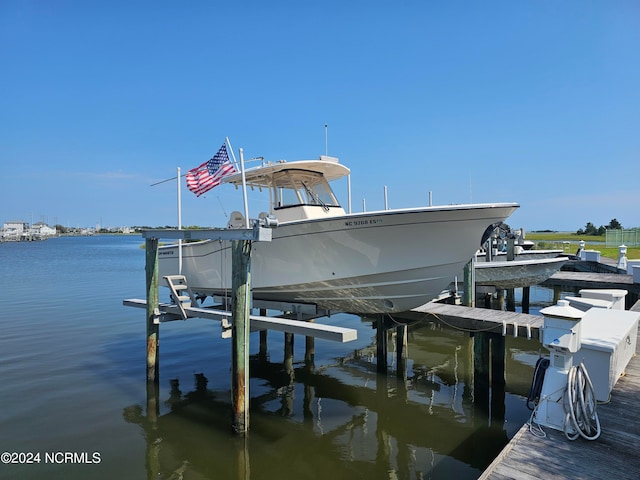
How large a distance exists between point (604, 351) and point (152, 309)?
8103 mm

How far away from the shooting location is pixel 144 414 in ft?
26.1

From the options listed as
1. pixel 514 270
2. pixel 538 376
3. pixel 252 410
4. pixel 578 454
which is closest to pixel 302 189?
pixel 252 410

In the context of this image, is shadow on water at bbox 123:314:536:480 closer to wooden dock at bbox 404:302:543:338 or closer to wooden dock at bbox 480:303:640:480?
wooden dock at bbox 404:302:543:338

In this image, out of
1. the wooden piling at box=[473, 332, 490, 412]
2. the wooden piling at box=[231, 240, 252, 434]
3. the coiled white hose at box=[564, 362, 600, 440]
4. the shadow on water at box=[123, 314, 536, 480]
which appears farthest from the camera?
the wooden piling at box=[473, 332, 490, 412]

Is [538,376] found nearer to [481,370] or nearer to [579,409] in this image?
[579,409]

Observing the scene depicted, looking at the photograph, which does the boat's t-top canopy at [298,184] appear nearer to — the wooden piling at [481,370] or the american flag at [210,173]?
the american flag at [210,173]

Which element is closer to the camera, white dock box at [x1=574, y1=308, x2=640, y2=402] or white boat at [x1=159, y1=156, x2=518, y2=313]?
white dock box at [x1=574, y1=308, x2=640, y2=402]

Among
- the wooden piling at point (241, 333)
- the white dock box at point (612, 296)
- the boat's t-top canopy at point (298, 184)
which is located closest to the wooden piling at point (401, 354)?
the boat's t-top canopy at point (298, 184)

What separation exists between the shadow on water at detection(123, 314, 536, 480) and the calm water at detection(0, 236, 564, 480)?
27mm

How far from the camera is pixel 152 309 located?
8844mm

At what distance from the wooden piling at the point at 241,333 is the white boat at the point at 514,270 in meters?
10.1

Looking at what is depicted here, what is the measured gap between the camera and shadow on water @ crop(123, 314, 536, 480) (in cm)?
632

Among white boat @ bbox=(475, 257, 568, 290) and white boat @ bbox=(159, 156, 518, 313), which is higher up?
white boat @ bbox=(159, 156, 518, 313)

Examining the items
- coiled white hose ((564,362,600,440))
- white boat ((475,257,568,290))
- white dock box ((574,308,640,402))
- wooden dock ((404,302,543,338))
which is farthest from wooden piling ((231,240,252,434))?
white boat ((475,257,568,290))
